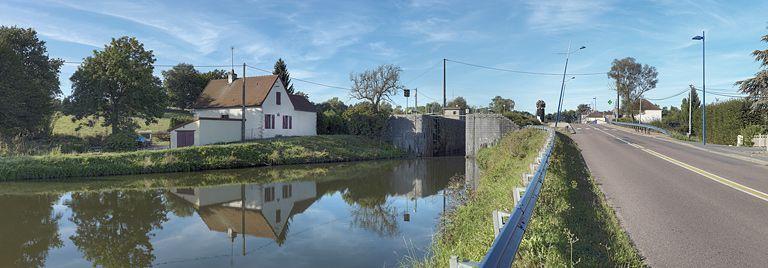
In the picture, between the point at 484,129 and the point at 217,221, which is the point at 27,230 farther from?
the point at 484,129

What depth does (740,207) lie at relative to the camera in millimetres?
7684

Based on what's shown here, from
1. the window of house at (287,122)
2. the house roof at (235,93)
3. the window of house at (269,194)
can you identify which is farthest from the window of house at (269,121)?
the window of house at (269,194)

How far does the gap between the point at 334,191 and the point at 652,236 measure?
14524mm

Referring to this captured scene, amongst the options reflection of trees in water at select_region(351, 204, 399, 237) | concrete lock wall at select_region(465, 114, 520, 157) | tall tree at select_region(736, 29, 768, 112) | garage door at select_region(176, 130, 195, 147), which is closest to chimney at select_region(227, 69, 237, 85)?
garage door at select_region(176, 130, 195, 147)

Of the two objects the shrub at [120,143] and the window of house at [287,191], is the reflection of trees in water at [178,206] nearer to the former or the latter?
the window of house at [287,191]

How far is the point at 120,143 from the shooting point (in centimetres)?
2827

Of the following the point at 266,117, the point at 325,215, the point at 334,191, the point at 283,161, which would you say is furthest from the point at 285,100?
the point at 325,215

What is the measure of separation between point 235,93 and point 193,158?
1431 cm

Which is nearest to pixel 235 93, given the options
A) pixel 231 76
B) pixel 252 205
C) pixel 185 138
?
pixel 231 76

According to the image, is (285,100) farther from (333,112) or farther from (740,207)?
(740,207)

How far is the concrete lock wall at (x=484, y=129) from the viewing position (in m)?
35.0

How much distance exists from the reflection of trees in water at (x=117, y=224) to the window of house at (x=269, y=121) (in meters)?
18.9

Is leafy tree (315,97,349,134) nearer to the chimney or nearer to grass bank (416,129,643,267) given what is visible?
the chimney

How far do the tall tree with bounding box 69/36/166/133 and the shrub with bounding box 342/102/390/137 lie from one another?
17082mm
